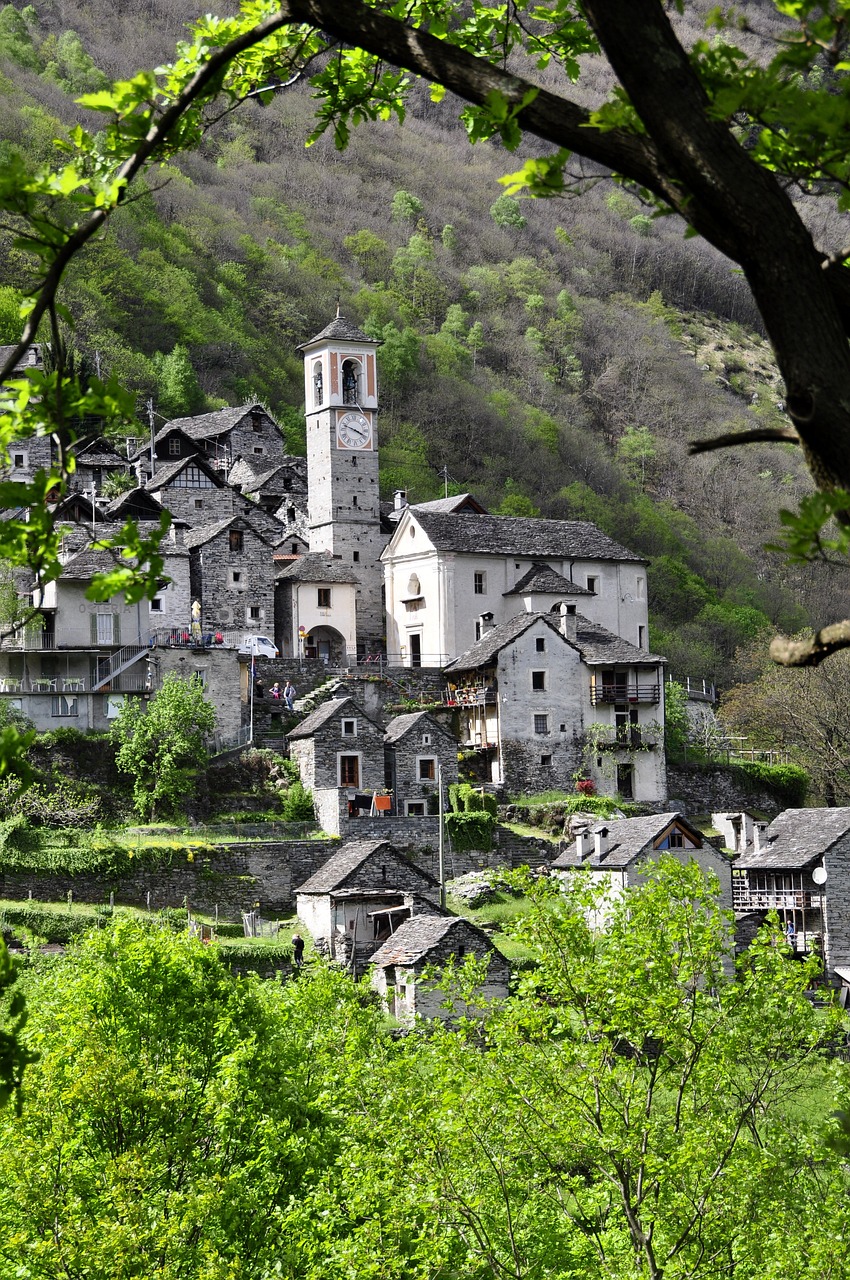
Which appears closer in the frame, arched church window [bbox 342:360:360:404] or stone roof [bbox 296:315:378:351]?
arched church window [bbox 342:360:360:404]

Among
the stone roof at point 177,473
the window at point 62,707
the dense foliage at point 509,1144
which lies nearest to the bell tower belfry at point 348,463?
the stone roof at point 177,473

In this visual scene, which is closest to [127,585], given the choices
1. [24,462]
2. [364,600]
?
[364,600]

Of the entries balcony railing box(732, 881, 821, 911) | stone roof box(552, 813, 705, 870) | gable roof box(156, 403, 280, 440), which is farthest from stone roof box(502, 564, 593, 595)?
gable roof box(156, 403, 280, 440)

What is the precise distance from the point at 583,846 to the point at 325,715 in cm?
936

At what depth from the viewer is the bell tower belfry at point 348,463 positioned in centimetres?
6844

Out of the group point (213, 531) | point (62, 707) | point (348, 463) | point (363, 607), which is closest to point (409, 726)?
point (62, 707)

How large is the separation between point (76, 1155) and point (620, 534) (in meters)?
93.4

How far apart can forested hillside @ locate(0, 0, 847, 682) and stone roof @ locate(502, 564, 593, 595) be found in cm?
2571

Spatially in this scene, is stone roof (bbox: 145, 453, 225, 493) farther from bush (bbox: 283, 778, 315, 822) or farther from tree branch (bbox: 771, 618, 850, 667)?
tree branch (bbox: 771, 618, 850, 667)

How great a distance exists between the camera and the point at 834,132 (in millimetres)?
4082

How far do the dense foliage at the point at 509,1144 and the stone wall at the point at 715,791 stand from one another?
120 feet

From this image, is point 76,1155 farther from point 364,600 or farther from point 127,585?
point 364,600

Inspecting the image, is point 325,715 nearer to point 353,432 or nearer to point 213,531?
point 213,531

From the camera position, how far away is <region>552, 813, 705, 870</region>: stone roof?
4497 cm
